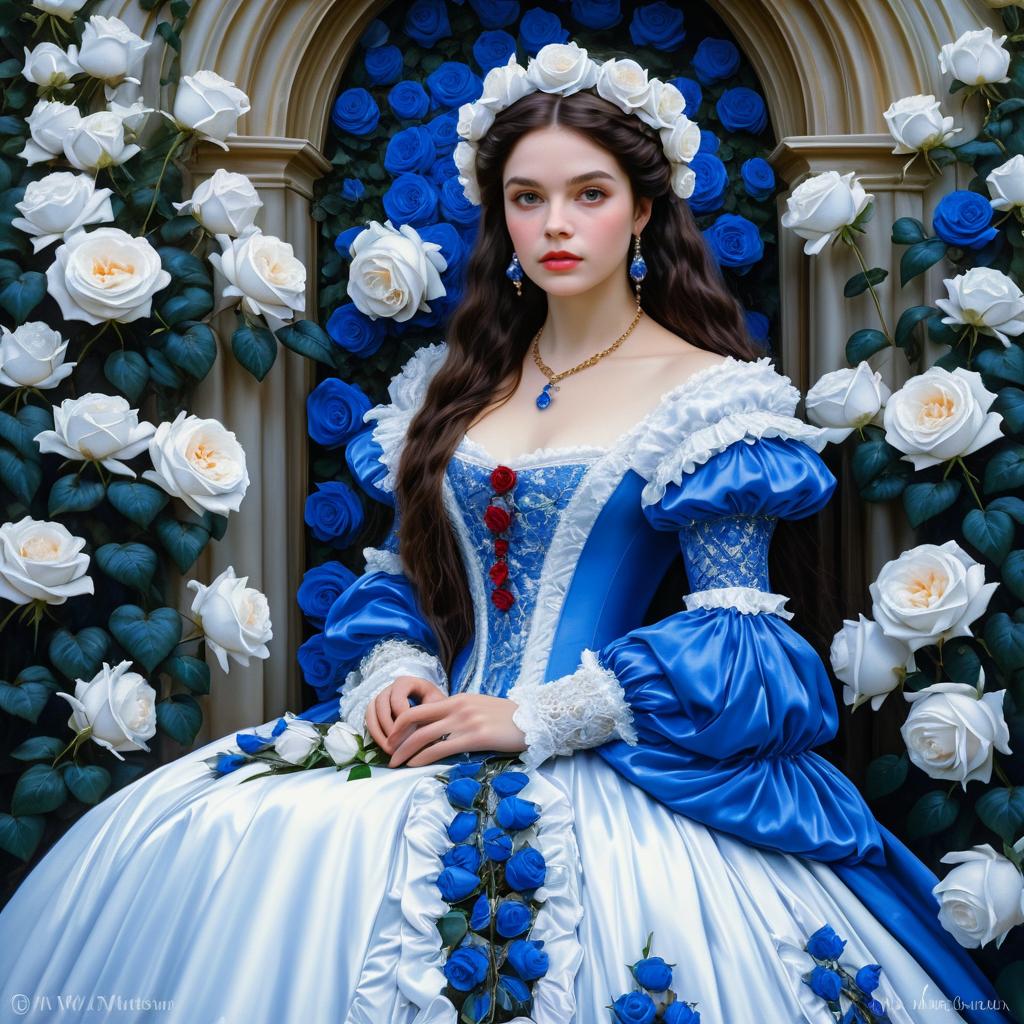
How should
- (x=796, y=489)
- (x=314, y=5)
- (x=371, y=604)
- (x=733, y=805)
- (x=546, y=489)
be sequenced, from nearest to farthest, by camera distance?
(x=733, y=805)
(x=796, y=489)
(x=546, y=489)
(x=371, y=604)
(x=314, y=5)

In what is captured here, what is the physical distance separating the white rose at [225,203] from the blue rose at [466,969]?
1.43m

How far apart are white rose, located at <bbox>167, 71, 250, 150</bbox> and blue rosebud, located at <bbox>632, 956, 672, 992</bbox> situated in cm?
167

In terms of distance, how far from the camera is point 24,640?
2373mm

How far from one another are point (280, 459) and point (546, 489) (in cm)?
66

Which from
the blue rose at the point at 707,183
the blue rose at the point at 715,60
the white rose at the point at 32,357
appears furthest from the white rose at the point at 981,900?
the white rose at the point at 32,357

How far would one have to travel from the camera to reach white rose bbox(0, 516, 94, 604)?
7.23 ft

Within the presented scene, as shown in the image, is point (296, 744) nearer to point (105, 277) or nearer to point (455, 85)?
point (105, 277)

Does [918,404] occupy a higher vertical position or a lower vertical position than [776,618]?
higher

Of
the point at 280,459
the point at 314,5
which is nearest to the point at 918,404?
the point at 280,459

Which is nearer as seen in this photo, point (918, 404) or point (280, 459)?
point (918, 404)

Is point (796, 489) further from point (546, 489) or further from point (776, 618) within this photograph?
point (546, 489)

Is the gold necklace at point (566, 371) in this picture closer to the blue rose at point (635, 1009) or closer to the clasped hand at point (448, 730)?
→ the clasped hand at point (448, 730)

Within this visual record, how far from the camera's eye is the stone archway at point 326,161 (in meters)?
2.40

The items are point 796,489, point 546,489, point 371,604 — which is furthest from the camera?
point 371,604
